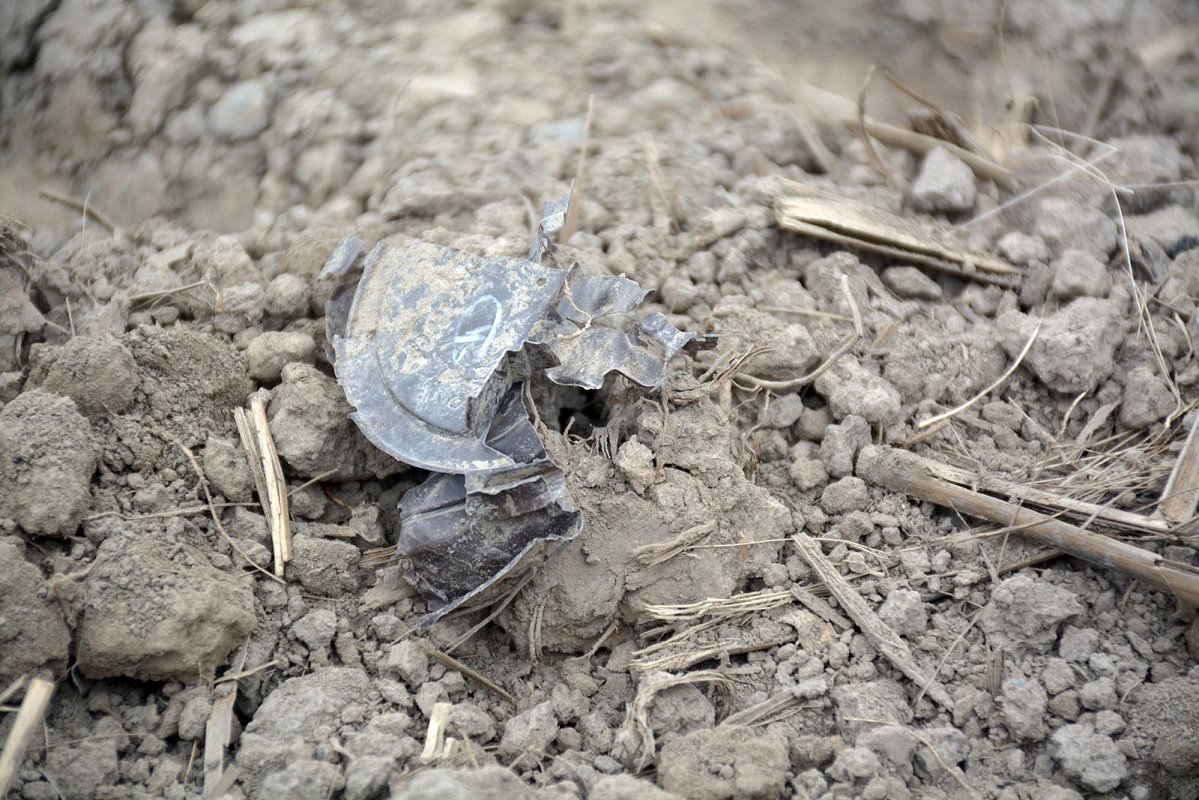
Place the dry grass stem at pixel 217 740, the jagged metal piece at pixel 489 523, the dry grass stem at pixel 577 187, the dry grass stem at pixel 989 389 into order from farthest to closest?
the dry grass stem at pixel 577 187 → the dry grass stem at pixel 989 389 → the jagged metal piece at pixel 489 523 → the dry grass stem at pixel 217 740

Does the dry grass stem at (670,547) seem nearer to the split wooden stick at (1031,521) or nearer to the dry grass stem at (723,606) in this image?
the dry grass stem at (723,606)

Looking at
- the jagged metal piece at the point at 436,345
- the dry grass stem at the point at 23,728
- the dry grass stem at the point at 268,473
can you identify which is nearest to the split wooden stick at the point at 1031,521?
the jagged metal piece at the point at 436,345

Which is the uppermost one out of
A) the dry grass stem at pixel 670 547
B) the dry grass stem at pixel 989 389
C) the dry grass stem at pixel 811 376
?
the dry grass stem at pixel 811 376

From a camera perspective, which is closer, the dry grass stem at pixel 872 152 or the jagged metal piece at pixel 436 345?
the jagged metal piece at pixel 436 345

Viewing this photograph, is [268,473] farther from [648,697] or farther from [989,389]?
[989,389]

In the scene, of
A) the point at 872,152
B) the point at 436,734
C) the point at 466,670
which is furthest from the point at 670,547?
the point at 872,152

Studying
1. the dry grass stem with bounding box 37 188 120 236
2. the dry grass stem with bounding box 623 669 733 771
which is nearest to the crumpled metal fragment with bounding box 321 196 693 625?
the dry grass stem with bounding box 623 669 733 771

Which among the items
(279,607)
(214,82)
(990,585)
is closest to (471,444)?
(279,607)
